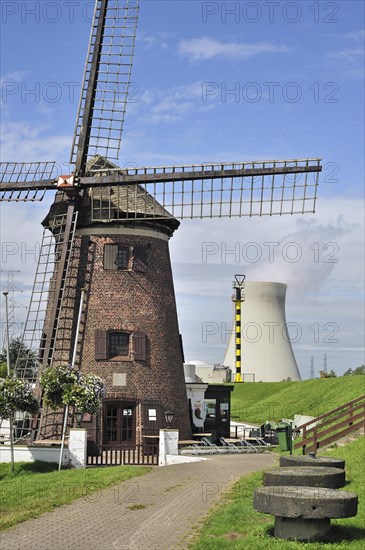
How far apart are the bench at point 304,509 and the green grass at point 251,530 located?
220 mm

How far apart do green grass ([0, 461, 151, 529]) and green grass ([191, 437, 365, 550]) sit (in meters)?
4.03

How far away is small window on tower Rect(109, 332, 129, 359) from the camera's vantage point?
30.4 meters

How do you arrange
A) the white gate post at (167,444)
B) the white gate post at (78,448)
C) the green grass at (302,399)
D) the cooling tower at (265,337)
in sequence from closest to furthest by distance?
the white gate post at (78,448), the white gate post at (167,444), the green grass at (302,399), the cooling tower at (265,337)

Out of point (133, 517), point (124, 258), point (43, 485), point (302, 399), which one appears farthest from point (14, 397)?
point (302, 399)

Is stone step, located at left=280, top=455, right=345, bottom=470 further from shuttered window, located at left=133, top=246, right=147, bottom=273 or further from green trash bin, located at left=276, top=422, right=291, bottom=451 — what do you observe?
shuttered window, located at left=133, top=246, right=147, bottom=273

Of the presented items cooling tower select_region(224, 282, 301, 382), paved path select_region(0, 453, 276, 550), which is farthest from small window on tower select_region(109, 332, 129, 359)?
cooling tower select_region(224, 282, 301, 382)

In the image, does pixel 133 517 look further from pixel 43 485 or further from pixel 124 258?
pixel 124 258

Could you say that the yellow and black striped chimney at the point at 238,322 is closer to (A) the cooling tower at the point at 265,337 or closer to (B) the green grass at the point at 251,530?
(A) the cooling tower at the point at 265,337

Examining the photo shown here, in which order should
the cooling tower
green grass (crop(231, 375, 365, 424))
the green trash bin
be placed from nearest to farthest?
the green trash bin < green grass (crop(231, 375, 365, 424)) < the cooling tower

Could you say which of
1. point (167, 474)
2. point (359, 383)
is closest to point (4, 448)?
point (167, 474)

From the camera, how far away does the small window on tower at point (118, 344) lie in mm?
30392

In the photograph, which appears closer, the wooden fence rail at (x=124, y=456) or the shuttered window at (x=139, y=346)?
the wooden fence rail at (x=124, y=456)

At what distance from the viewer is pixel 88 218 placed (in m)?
30.8

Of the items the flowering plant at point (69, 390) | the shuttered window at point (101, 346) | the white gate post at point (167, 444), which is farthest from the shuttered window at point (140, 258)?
the white gate post at point (167, 444)
